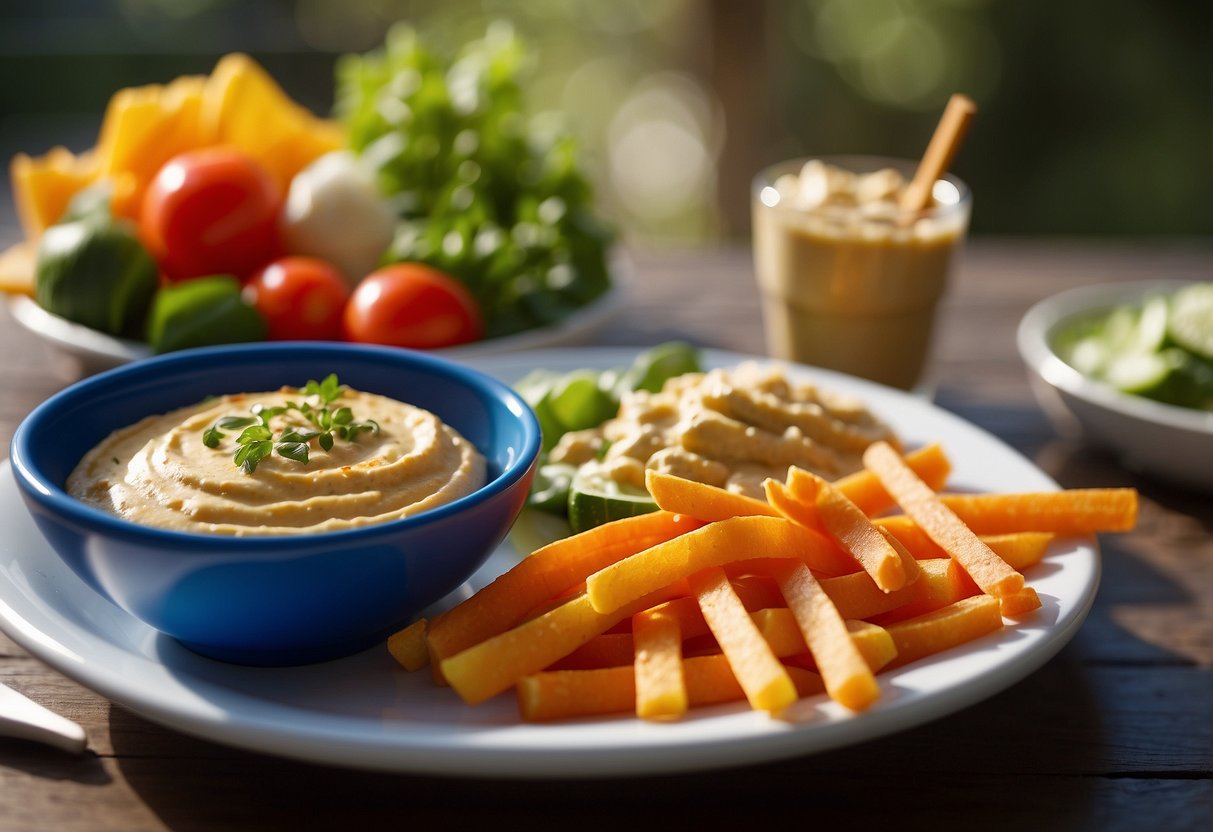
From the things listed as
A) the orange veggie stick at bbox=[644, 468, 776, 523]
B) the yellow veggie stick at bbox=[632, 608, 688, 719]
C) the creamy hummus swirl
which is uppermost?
the creamy hummus swirl

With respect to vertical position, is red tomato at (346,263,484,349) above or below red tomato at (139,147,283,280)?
below

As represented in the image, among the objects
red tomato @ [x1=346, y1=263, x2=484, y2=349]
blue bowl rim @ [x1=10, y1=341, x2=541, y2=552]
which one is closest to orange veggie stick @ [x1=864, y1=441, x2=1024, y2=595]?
blue bowl rim @ [x1=10, y1=341, x2=541, y2=552]

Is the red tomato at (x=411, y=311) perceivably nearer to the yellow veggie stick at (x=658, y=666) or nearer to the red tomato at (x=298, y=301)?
the red tomato at (x=298, y=301)

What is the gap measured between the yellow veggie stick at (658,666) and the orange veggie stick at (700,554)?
0.05 metres

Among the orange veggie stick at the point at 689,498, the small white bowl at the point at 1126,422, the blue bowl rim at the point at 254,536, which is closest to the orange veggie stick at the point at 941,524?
the orange veggie stick at the point at 689,498

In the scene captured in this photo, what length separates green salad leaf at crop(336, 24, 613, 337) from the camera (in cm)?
384

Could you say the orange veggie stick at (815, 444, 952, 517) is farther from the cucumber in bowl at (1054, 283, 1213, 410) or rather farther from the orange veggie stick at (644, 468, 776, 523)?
the cucumber in bowl at (1054, 283, 1213, 410)

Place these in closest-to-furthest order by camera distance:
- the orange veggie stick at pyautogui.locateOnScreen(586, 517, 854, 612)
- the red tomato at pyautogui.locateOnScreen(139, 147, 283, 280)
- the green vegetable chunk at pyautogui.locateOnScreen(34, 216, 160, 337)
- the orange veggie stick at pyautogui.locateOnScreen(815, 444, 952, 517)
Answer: the orange veggie stick at pyautogui.locateOnScreen(586, 517, 854, 612)
the orange veggie stick at pyautogui.locateOnScreen(815, 444, 952, 517)
the green vegetable chunk at pyautogui.locateOnScreen(34, 216, 160, 337)
the red tomato at pyautogui.locateOnScreen(139, 147, 283, 280)

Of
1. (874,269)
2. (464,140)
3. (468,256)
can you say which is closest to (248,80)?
(464,140)

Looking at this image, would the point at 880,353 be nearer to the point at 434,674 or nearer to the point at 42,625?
the point at 434,674

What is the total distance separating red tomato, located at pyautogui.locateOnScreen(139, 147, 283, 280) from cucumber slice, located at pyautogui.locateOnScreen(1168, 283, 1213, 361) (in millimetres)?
2901

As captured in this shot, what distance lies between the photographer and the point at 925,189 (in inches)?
132

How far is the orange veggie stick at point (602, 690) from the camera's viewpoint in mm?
1708

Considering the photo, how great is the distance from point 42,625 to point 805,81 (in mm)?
15304
